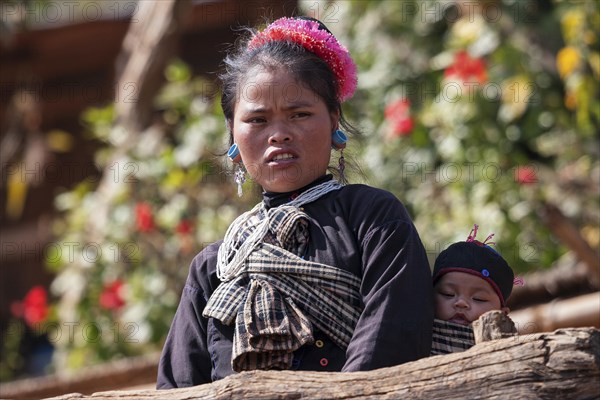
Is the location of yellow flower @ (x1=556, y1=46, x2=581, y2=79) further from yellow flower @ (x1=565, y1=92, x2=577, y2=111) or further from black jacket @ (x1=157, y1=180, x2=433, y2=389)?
black jacket @ (x1=157, y1=180, x2=433, y2=389)

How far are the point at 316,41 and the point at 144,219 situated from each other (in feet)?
11.6

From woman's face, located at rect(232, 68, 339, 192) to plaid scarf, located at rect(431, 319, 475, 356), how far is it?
490mm

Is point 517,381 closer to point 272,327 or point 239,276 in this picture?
point 272,327

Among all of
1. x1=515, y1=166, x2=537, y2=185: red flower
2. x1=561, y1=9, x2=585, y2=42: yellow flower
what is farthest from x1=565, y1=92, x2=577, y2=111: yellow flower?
x1=515, y1=166, x2=537, y2=185: red flower

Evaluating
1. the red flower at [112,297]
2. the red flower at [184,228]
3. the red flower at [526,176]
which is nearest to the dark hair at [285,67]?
the red flower at [526,176]

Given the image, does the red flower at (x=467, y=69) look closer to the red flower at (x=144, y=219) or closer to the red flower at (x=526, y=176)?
the red flower at (x=526, y=176)

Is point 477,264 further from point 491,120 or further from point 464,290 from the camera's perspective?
point 491,120

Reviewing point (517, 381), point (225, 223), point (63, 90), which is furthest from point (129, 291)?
point (517, 381)

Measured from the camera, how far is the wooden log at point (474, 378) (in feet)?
6.12

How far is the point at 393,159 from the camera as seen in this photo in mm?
5902

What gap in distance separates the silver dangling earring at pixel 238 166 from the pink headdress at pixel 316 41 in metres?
0.26

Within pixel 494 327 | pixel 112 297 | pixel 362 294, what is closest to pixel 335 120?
pixel 362 294

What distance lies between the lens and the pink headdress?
2.70 meters

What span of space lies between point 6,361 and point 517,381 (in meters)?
6.42
